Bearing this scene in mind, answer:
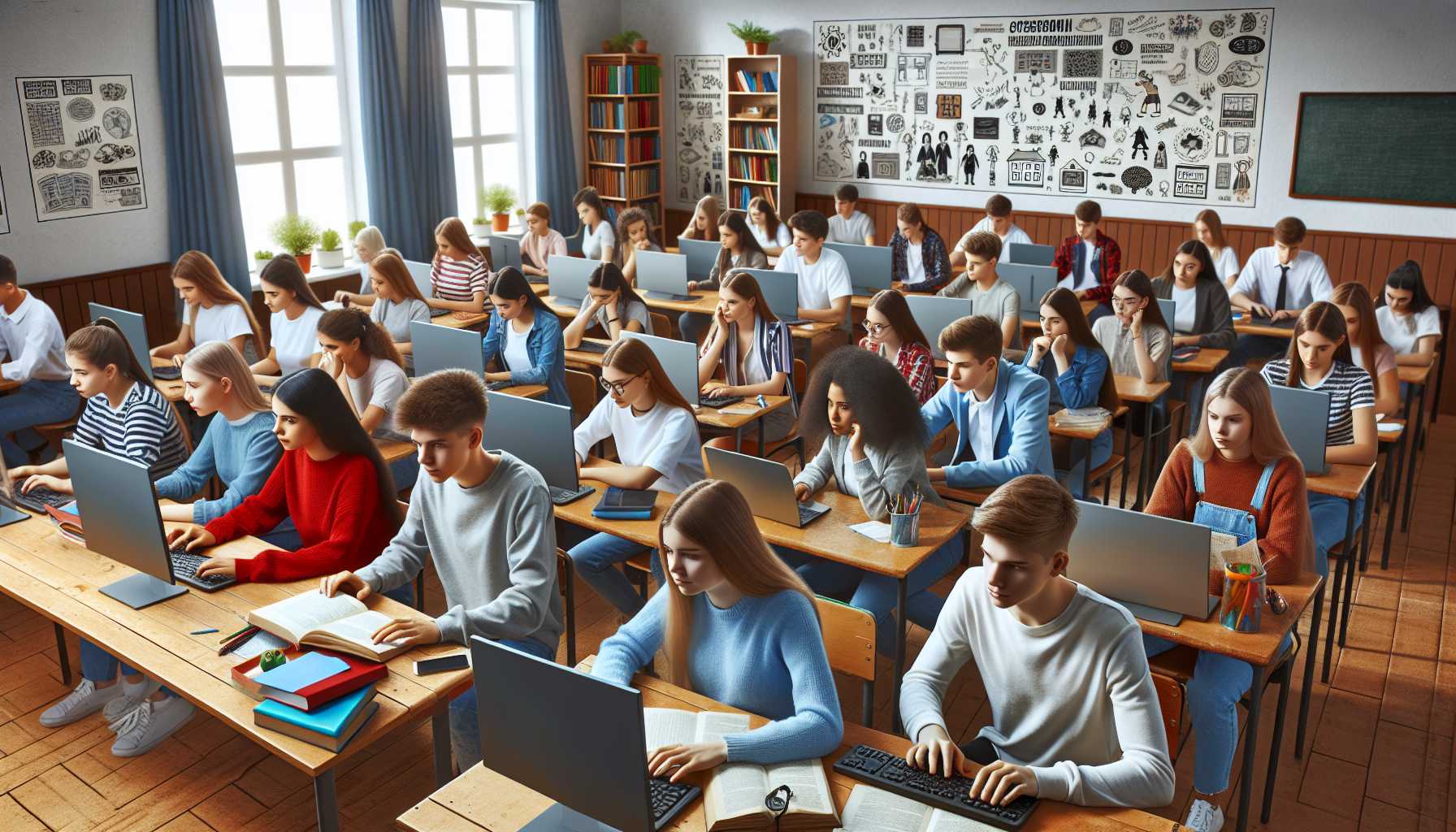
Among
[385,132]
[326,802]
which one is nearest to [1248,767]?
[326,802]

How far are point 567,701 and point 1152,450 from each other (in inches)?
185

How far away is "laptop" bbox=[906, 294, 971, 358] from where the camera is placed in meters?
5.43

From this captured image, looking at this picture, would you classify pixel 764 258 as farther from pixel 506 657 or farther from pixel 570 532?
pixel 506 657

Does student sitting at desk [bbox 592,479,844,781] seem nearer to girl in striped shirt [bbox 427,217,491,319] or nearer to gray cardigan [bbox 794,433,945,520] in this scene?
gray cardigan [bbox 794,433,945,520]

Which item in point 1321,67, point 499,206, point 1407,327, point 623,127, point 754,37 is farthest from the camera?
point 623,127

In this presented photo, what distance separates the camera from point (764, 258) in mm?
7238

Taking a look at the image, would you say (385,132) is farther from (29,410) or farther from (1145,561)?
(1145,561)

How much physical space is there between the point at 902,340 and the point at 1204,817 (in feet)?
7.18

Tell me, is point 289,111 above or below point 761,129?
above

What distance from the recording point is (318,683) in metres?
2.32

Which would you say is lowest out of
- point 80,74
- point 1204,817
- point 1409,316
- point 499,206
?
point 1204,817

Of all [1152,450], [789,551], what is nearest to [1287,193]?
[1152,450]

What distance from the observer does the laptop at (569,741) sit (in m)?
1.71

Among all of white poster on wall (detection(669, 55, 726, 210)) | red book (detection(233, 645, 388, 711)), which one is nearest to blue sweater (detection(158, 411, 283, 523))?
red book (detection(233, 645, 388, 711))
